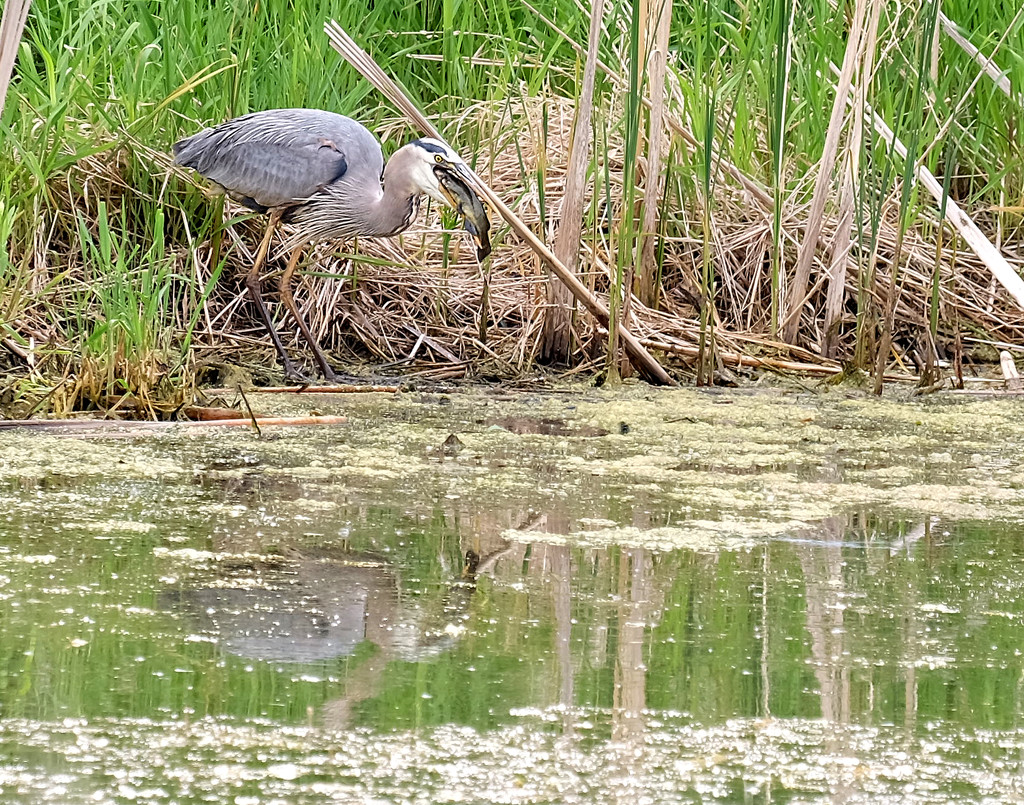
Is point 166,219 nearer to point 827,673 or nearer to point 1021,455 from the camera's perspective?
point 1021,455

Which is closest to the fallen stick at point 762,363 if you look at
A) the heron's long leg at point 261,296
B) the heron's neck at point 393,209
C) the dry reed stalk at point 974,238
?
the dry reed stalk at point 974,238

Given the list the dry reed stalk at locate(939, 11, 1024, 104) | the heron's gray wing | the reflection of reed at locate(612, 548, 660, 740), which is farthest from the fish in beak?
the reflection of reed at locate(612, 548, 660, 740)

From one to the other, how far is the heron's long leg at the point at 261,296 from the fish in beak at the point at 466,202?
1.93 ft

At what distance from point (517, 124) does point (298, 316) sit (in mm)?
1357

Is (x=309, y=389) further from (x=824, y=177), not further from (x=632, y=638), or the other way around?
(x=632, y=638)

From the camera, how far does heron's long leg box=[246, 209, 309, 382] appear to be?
4867 mm

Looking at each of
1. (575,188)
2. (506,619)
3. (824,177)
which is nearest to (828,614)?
(506,619)

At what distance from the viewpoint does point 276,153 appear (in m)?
5.11

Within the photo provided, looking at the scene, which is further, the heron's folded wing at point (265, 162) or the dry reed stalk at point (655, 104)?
the heron's folded wing at point (265, 162)

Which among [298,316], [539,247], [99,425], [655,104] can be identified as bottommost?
[99,425]

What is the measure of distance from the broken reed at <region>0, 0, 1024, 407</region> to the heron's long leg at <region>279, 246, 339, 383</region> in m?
A: 0.22

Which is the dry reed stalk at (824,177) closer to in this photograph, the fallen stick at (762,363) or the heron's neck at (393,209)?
the fallen stick at (762,363)

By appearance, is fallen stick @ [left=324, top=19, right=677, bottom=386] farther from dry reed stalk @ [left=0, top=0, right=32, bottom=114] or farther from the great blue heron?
dry reed stalk @ [left=0, top=0, right=32, bottom=114]

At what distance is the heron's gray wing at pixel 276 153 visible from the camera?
4.95m
